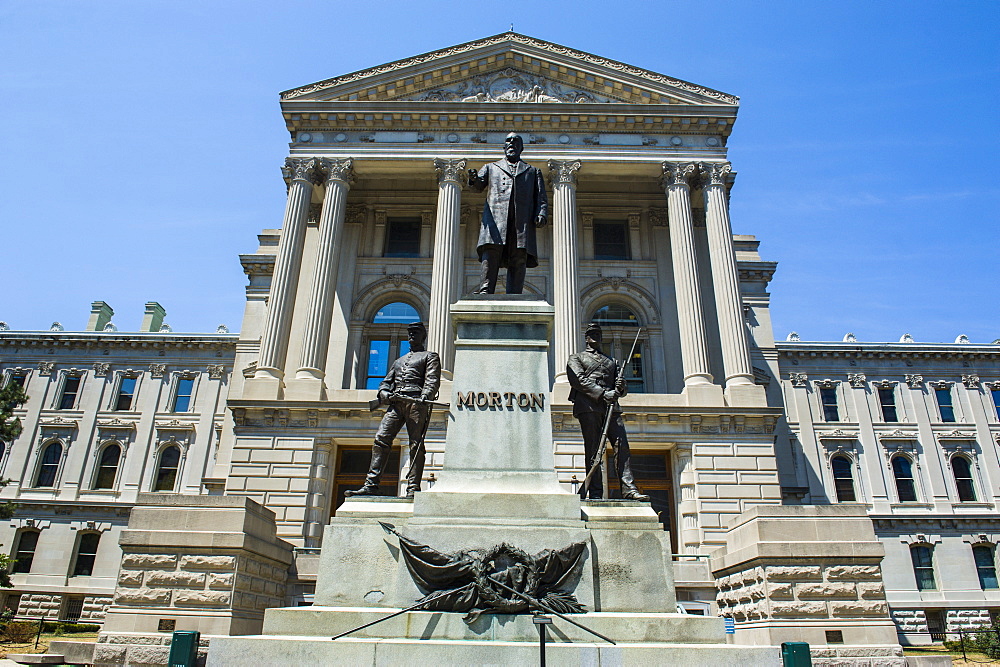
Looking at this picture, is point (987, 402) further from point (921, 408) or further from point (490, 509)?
point (490, 509)

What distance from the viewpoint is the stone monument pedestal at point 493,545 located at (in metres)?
6.89

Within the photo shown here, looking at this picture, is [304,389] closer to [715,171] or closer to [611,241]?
[611,241]

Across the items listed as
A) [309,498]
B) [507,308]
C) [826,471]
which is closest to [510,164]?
[507,308]

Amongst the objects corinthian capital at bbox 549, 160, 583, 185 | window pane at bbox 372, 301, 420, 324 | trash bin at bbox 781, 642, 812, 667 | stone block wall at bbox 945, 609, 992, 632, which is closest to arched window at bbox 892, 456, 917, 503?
stone block wall at bbox 945, 609, 992, 632

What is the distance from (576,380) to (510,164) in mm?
3489

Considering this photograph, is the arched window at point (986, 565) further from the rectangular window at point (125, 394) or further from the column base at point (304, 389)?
the rectangular window at point (125, 394)

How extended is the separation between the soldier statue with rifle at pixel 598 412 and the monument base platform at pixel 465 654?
2.64 metres

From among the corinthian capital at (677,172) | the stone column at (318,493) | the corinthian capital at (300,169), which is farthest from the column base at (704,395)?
A: the corinthian capital at (300,169)

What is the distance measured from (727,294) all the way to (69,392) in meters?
41.6

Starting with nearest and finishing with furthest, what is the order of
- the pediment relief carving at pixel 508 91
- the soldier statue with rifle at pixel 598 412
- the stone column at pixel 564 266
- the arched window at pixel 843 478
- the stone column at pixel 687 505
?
the soldier statue with rifle at pixel 598 412 < the stone column at pixel 687 505 < the stone column at pixel 564 266 < the pediment relief carving at pixel 508 91 < the arched window at pixel 843 478

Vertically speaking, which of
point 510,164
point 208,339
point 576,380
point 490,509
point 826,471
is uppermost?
point 208,339

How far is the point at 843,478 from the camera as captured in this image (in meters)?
43.1

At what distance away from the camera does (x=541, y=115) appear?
3139cm

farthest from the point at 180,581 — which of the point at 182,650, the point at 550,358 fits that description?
the point at 550,358
